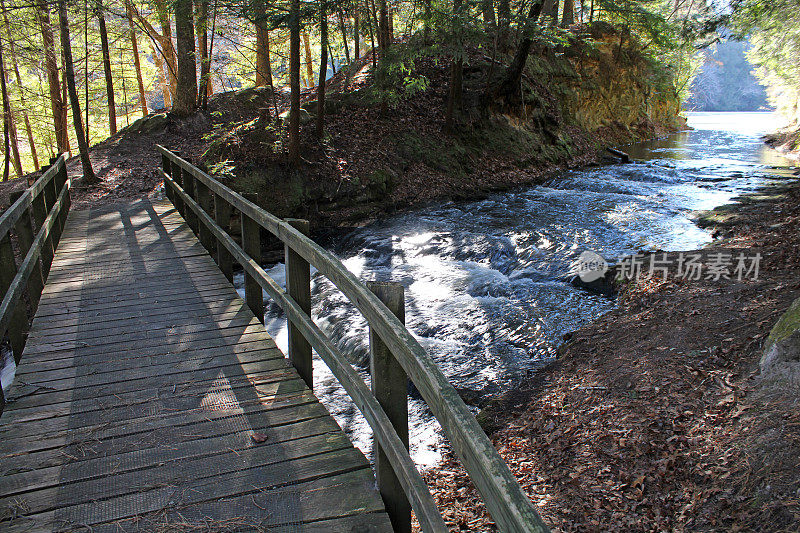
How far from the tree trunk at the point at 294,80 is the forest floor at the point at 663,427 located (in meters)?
8.15

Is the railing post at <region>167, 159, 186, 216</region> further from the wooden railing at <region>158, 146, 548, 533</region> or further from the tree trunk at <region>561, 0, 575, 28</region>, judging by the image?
the tree trunk at <region>561, 0, 575, 28</region>

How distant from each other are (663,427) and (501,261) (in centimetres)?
599

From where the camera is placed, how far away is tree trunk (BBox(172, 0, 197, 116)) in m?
17.1

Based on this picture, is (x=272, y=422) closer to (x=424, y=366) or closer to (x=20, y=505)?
(x=20, y=505)

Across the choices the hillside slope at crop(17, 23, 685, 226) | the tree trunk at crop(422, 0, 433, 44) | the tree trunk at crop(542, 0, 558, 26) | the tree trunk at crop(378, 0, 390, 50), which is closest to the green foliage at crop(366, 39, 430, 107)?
the hillside slope at crop(17, 23, 685, 226)

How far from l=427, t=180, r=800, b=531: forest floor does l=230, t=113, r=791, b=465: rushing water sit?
697mm

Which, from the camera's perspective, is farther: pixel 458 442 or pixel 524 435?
pixel 524 435

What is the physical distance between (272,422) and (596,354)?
3700mm

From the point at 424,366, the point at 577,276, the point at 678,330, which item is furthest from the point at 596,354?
the point at 424,366

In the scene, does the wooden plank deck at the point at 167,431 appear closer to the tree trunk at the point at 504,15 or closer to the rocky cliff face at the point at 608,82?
the tree trunk at the point at 504,15

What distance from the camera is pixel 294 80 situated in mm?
11680

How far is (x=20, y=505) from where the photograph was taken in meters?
2.78

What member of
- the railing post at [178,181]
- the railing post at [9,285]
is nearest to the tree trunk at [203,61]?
the railing post at [178,181]

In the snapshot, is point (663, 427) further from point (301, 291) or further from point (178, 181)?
point (178, 181)
